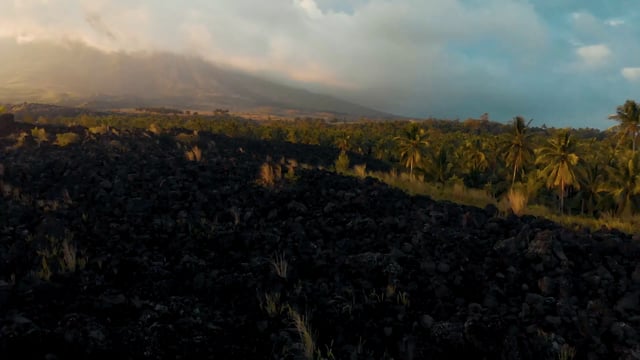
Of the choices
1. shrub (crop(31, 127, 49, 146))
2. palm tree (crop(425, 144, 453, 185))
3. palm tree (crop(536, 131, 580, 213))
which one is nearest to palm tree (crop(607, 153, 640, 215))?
palm tree (crop(536, 131, 580, 213))

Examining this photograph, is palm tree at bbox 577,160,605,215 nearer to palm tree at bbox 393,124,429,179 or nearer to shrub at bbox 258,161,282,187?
palm tree at bbox 393,124,429,179

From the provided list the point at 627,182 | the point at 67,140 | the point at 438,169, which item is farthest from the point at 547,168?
the point at 67,140

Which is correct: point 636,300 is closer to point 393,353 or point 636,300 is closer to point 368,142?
point 393,353

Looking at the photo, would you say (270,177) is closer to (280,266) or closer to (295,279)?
(280,266)

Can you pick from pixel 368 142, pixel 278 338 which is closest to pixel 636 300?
pixel 278 338

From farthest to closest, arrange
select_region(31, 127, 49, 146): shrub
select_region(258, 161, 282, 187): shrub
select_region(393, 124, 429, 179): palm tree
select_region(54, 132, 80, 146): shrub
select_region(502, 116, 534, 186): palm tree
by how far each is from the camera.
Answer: select_region(393, 124, 429, 179): palm tree, select_region(502, 116, 534, 186): palm tree, select_region(31, 127, 49, 146): shrub, select_region(54, 132, 80, 146): shrub, select_region(258, 161, 282, 187): shrub

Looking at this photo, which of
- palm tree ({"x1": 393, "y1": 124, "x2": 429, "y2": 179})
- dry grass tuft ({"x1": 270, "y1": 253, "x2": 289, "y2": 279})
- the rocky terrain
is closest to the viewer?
the rocky terrain
